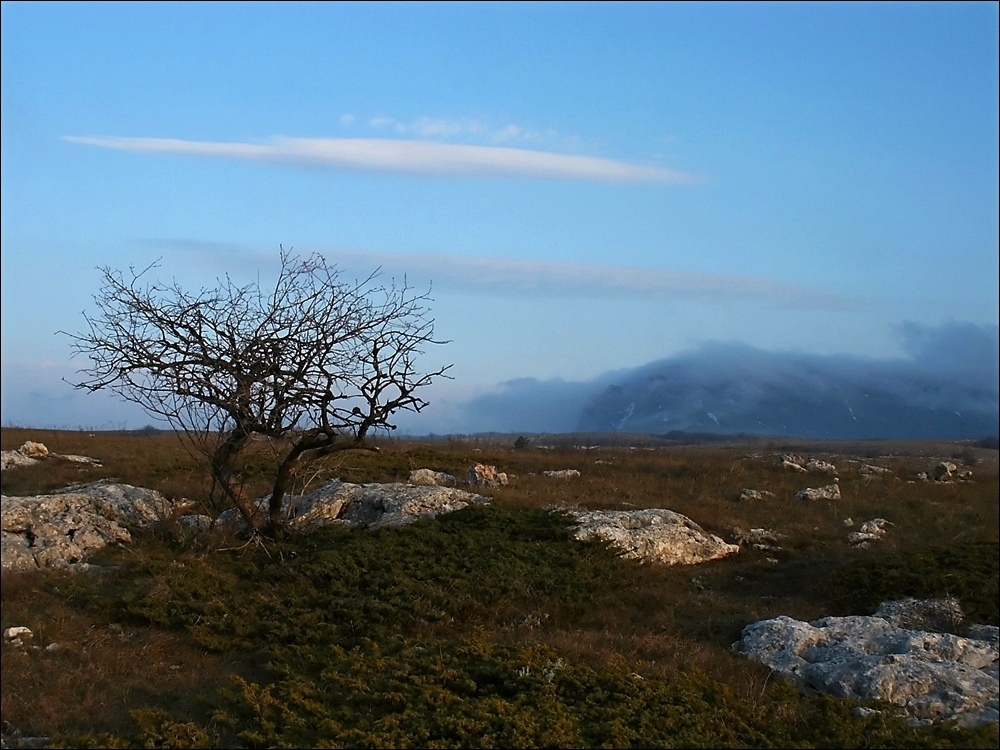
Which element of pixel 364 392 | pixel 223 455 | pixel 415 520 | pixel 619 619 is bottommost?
pixel 619 619

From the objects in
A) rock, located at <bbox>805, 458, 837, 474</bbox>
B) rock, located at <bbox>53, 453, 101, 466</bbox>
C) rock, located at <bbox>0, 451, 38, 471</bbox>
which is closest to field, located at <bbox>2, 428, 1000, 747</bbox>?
rock, located at <bbox>0, 451, 38, 471</bbox>

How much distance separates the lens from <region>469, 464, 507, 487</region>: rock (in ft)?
69.6

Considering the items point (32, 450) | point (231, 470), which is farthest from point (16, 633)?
point (32, 450)

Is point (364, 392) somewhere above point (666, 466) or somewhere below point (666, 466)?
above

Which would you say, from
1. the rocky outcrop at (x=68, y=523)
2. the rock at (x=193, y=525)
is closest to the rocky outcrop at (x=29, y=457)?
the rocky outcrop at (x=68, y=523)

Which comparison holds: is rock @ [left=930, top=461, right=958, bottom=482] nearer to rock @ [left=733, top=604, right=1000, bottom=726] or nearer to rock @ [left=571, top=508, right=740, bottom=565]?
rock @ [left=571, top=508, right=740, bottom=565]

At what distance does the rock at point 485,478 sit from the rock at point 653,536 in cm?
507

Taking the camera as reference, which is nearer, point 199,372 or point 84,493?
point 199,372

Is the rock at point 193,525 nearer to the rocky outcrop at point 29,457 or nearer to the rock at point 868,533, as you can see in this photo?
the rocky outcrop at point 29,457

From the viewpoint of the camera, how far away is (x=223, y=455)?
47.1 feet

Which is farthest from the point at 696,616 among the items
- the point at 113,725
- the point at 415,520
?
the point at 113,725

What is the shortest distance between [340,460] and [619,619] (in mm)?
13141

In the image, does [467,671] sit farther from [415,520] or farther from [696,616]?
[415,520]

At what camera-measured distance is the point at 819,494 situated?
21.8 meters
